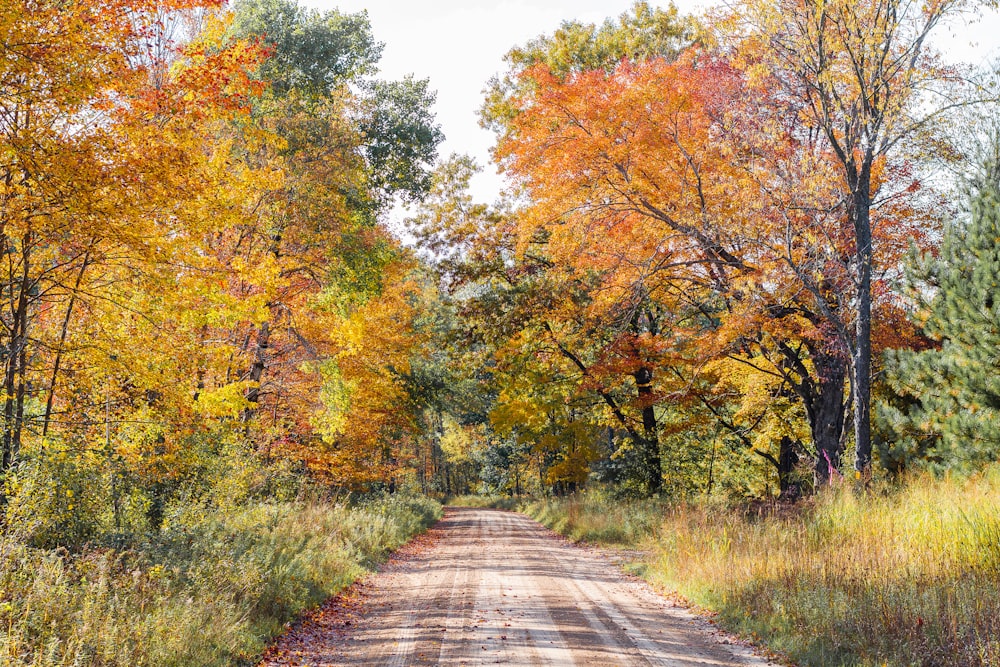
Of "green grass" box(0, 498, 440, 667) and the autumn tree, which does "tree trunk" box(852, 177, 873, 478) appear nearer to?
the autumn tree

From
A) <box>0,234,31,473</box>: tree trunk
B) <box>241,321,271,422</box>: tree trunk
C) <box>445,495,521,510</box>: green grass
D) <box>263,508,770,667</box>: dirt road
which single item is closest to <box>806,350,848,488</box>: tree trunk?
<box>263,508,770,667</box>: dirt road

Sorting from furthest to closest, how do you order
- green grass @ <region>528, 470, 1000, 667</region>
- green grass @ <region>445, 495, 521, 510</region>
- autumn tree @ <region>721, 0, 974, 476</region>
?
green grass @ <region>445, 495, 521, 510</region>
autumn tree @ <region>721, 0, 974, 476</region>
green grass @ <region>528, 470, 1000, 667</region>

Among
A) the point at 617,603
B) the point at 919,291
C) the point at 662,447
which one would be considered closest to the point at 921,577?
the point at 617,603

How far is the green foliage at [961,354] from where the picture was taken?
11.8 metres

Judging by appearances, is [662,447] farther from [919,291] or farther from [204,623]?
[204,623]

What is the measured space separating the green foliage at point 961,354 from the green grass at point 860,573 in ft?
3.86

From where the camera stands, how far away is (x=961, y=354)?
40.7 feet

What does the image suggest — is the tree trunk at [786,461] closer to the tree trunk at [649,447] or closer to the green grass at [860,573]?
the tree trunk at [649,447]

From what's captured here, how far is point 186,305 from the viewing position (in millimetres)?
11820

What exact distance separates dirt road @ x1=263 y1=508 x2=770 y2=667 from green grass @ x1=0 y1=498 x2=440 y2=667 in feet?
1.80

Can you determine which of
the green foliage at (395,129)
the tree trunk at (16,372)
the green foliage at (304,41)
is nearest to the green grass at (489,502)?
the green foliage at (395,129)

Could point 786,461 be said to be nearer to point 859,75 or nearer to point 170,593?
point 859,75

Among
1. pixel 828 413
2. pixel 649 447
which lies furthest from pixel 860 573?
pixel 649 447

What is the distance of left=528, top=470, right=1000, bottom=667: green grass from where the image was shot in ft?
20.7
